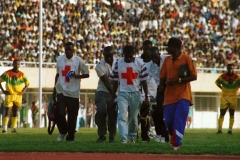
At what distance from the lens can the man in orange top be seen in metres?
15.2

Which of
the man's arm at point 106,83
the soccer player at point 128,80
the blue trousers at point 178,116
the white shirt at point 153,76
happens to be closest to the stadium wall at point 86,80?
the white shirt at point 153,76

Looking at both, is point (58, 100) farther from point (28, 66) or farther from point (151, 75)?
point (28, 66)

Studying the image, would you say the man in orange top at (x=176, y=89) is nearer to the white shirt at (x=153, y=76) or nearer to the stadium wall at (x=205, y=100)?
the white shirt at (x=153, y=76)

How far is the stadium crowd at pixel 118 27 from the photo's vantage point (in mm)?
44188

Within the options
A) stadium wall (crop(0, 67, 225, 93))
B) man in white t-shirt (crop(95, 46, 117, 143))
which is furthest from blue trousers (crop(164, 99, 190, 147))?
stadium wall (crop(0, 67, 225, 93))

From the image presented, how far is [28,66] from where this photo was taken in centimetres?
4416

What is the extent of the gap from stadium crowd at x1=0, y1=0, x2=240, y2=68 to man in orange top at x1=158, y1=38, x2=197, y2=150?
28.2m

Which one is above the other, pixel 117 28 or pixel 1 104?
pixel 117 28

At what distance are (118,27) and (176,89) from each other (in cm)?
3365

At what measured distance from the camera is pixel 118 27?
1921 inches

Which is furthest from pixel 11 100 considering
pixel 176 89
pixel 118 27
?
pixel 118 27

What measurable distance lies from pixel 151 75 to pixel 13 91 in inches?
341

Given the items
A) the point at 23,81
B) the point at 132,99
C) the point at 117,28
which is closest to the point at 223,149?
the point at 132,99

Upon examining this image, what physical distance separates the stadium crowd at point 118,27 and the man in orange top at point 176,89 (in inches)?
1110
